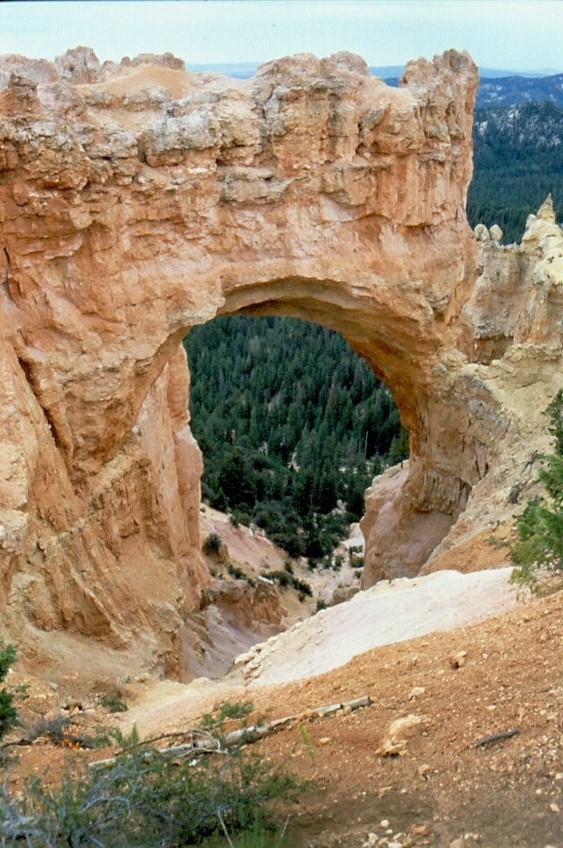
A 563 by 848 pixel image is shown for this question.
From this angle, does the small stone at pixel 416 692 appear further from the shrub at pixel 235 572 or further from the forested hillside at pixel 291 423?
the forested hillside at pixel 291 423

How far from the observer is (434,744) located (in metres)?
5.91

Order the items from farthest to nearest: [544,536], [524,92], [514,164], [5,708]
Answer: [524,92] → [514,164] → [544,536] → [5,708]

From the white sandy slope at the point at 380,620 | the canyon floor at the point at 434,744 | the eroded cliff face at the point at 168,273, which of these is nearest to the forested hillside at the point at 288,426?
the eroded cliff face at the point at 168,273

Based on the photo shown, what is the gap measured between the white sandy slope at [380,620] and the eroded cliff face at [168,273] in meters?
A: 2.67

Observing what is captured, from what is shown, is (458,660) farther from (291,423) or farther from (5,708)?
(291,423)

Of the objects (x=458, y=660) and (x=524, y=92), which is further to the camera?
(x=524, y=92)

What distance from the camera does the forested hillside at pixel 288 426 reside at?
113 feet

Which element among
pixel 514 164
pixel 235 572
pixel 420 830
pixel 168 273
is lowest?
pixel 235 572

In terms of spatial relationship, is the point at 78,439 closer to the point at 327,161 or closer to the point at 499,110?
the point at 327,161

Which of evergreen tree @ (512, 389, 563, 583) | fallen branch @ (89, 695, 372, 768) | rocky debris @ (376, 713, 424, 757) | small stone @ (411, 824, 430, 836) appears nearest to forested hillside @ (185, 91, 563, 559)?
evergreen tree @ (512, 389, 563, 583)

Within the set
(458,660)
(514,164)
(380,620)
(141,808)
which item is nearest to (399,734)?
(458,660)

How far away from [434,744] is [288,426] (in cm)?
3922

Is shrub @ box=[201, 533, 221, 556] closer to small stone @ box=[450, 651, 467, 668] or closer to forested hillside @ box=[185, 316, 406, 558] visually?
forested hillside @ box=[185, 316, 406, 558]

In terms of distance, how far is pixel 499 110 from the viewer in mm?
126875
